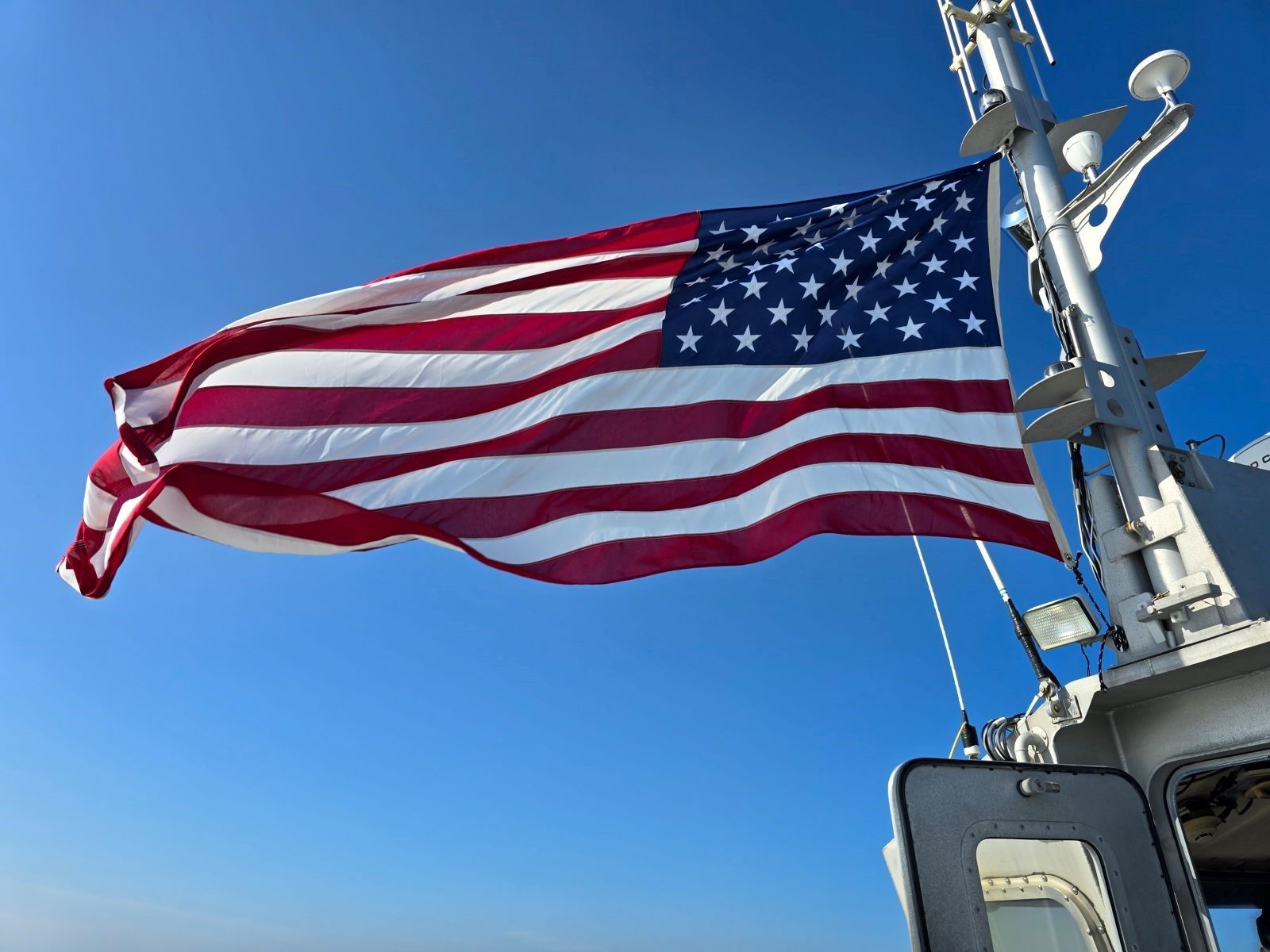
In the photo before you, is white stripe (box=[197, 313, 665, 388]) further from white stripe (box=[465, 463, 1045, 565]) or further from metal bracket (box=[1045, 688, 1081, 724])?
metal bracket (box=[1045, 688, 1081, 724])

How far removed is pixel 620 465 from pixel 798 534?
1169 mm

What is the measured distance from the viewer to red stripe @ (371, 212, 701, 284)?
254 inches

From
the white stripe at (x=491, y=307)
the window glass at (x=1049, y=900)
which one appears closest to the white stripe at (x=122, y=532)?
the white stripe at (x=491, y=307)

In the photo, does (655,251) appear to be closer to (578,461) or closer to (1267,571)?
(578,461)

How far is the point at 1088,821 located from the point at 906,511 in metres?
1.86

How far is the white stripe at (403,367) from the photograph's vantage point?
5.98 meters

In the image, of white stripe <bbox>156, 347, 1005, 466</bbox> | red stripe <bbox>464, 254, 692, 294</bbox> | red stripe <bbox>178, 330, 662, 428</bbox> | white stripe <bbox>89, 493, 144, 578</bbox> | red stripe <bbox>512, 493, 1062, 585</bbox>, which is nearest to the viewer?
red stripe <bbox>512, 493, 1062, 585</bbox>

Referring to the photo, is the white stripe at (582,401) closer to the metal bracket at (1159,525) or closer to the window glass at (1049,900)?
the metal bracket at (1159,525)

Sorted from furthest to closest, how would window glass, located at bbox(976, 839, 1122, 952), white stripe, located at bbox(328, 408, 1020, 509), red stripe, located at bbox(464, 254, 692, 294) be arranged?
red stripe, located at bbox(464, 254, 692, 294) → white stripe, located at bbox(328, 408, 1020, 509) → window glass, located at bbox(976, 839, 1122, 952)

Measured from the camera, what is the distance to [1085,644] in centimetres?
448

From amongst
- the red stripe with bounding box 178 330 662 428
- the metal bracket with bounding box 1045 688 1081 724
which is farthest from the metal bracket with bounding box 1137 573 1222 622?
the red stripe with bounding box 178 330 662 428

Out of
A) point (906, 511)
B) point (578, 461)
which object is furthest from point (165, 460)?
point (906, 511)

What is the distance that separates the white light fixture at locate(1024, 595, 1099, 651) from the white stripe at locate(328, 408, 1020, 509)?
134 cm

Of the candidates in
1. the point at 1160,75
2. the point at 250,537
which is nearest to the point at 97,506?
the point at 250,537
